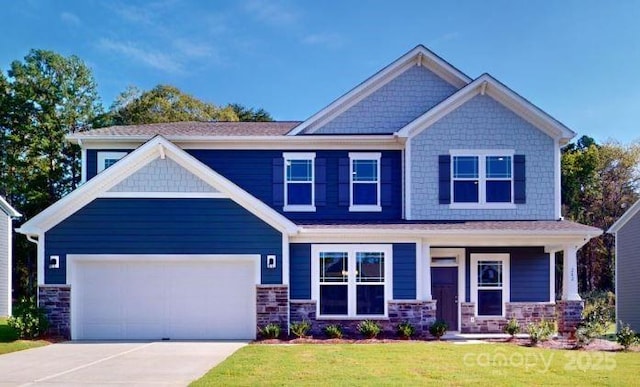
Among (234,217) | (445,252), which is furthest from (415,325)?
(234,217)

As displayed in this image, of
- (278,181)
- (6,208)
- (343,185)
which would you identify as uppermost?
(278,181)

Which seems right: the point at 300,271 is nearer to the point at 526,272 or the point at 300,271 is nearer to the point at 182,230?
the point at 182,230

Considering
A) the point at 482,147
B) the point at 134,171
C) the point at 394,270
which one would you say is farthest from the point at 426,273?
the point at 134,171

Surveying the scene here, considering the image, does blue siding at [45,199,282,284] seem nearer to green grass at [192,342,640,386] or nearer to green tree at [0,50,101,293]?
green grass at [192,342,640,386]

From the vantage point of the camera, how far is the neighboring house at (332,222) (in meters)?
15.9

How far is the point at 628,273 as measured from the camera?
21531 mm

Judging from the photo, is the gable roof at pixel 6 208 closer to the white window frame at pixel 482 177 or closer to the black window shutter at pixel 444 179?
the black window shutter at pixel 444 179

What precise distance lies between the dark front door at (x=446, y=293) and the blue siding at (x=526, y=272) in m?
0.40

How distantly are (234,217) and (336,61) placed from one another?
925 centimetres

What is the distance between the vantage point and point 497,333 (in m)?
17.8

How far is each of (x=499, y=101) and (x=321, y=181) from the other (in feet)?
18.9

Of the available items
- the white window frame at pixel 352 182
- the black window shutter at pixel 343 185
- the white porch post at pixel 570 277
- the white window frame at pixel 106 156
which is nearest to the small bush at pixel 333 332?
the white window frame at pixel 352 182

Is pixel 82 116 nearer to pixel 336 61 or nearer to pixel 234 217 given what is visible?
pixel 336 61

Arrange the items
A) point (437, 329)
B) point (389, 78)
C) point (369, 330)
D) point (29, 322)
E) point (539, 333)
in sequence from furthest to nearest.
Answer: point (389, 78)
point (437, 329)
point (369, 330)
point (29, 322)
point (539, 333)
